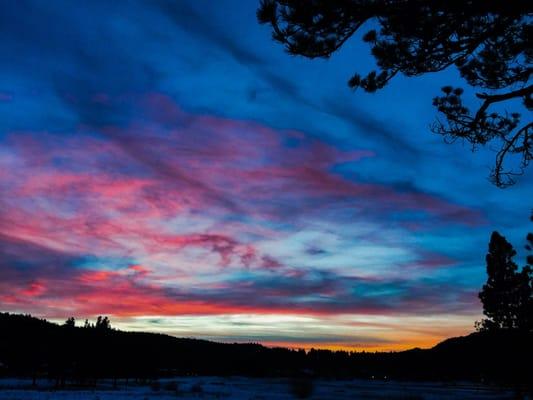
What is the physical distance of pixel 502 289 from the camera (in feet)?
131

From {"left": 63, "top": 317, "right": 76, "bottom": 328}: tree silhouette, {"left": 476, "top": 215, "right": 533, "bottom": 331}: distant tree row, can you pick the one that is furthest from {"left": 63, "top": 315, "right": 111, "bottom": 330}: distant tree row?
{"left": 476, "top": 215, "right": 533, "bottom": 331}: distant tree row

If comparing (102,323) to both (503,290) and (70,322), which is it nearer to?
(70,322)

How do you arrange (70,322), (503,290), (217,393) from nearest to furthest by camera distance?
1. (503,290)
2. (217,393)
3. (70,322)

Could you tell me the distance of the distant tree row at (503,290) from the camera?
127ft

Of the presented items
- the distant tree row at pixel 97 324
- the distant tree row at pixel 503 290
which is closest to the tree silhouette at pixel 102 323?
the distant tree row at pixel 97 324

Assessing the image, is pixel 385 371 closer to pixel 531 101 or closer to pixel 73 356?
pixel 73 356

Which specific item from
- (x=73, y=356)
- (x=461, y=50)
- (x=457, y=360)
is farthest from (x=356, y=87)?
(x=457, y=360)

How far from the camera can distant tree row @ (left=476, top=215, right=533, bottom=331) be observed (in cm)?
3875

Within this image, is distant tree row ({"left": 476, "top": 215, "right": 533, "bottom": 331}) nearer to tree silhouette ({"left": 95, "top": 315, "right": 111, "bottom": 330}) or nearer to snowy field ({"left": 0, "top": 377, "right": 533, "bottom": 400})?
snowy field ({"left": 0, "top": 377, "right": 533, "bottom": 400})

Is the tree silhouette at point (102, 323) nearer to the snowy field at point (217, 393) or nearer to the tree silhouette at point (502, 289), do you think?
the snowy field at point (217, 393)

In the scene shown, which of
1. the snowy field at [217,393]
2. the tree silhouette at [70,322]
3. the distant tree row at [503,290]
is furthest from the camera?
the tree silhouette at [70,322]

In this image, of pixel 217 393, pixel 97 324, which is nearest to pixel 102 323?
pixel 97 324

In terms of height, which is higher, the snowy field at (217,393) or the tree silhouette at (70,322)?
the tree silhouette at (70,322)

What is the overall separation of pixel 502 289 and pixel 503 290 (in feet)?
0.34
